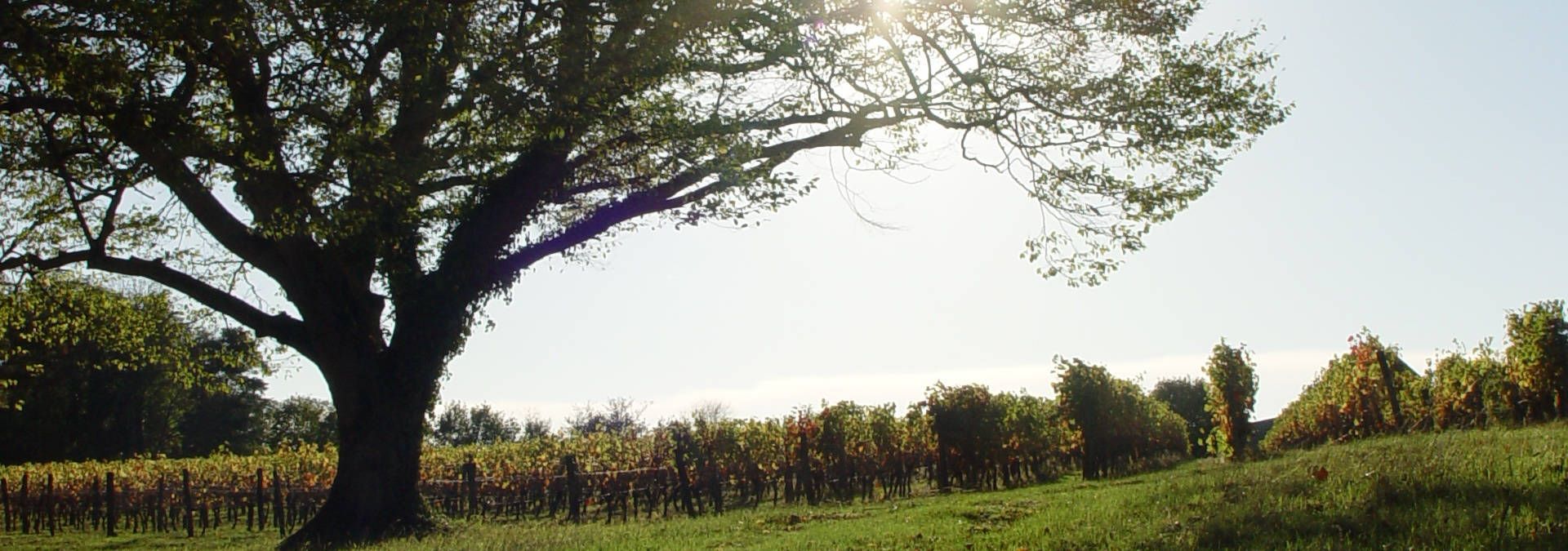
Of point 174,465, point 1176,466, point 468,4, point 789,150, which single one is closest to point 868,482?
point 1176,466

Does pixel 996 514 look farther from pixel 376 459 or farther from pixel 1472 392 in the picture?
pixel 1472 392

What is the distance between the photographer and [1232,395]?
847 inches

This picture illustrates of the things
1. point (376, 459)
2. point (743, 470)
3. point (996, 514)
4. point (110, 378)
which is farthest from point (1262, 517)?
point (110, 378)

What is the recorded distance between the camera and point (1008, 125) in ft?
53.8

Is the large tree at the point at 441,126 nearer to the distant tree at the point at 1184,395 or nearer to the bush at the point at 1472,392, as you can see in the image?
the bush at the point at 1472,392

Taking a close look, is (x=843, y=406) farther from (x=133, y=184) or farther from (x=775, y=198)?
(x=133, y=184)

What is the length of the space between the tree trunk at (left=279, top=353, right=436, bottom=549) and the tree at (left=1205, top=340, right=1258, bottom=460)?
49.8 feet

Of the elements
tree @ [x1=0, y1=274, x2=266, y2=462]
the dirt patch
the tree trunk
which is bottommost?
the dirt patch

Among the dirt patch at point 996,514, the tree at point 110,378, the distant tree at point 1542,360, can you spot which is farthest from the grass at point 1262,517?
the tree at point 110,378

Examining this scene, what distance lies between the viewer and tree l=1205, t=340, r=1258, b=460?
2133 centimetres

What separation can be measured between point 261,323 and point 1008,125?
39.2 ft

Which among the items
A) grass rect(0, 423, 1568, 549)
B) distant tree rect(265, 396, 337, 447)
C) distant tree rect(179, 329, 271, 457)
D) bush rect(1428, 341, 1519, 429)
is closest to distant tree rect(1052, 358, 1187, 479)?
bush rect(1428, 341, 1519, 429)

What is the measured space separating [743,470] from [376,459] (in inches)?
482

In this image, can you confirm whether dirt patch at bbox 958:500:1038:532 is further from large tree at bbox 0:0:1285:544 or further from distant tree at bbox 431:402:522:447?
distant tree at bbox 431:402:522:447
